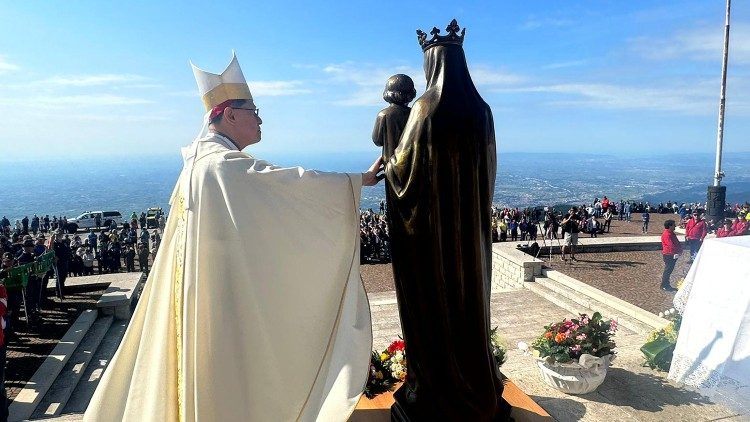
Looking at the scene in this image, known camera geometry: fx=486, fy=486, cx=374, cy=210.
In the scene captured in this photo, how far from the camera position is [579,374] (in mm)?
4863

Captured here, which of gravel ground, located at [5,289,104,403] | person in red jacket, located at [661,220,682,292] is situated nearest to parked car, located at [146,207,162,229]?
gravel ground, located at [5,289,104,403]

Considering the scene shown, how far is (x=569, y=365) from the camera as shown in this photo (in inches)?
191

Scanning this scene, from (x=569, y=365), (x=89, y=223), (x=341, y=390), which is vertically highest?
(x=341, y=390)

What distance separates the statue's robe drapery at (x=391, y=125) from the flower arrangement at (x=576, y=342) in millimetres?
3437

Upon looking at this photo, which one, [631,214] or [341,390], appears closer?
[341,390]

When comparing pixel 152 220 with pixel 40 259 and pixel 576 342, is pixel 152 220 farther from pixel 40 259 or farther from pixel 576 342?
pixel 576 342

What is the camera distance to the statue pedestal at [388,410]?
3.38 meters

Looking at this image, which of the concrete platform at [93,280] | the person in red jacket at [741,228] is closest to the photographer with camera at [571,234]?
the person in red jacket at [741,228]

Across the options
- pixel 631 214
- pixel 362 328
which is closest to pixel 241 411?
pixel 362 328

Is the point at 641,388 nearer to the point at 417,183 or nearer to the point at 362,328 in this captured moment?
the point at 362,328

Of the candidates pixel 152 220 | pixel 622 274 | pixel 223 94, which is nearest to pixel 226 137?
pixel 223 94

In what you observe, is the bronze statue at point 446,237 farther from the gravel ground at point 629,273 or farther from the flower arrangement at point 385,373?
the gravel ground at point 629,273

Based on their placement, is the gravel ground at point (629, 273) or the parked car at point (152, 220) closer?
the gravel ground at point (629, 273)

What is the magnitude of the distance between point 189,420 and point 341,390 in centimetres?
97
